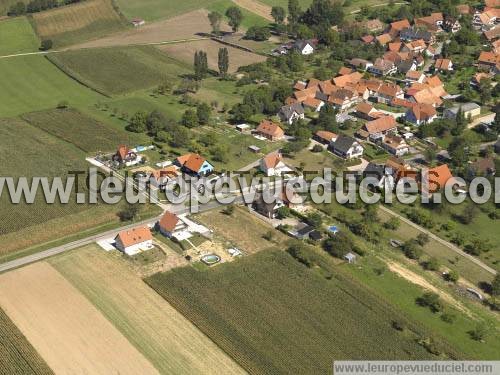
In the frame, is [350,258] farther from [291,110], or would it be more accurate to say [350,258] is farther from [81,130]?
[81,130]

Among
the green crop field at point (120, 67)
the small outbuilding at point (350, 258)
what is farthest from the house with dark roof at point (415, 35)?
the small outbuilding at point (350, 258)

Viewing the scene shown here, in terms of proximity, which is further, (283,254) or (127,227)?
(127,227)

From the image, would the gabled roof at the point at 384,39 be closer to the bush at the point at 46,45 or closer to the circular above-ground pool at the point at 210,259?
the bush at the point at 46,45

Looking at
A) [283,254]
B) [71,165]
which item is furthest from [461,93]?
[71,165]

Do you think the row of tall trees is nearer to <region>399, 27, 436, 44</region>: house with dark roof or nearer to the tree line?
<region>399, 27, 436, 44</region>: house with dark roof

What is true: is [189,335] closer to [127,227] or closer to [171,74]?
[127,227]

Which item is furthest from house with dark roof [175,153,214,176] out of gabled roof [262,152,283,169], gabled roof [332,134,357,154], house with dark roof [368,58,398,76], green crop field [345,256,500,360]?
house with dark roof [368,58,398,76]
